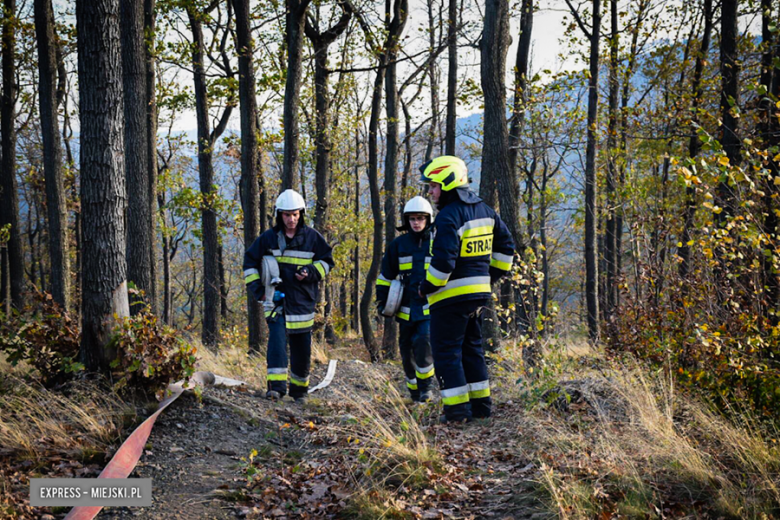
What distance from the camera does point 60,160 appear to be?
14219 millimetres

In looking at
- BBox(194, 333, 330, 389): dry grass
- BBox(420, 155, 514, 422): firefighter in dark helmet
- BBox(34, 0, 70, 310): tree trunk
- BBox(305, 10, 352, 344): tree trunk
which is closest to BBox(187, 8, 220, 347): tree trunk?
BBox(305, 10, 352, 344): tree trunk

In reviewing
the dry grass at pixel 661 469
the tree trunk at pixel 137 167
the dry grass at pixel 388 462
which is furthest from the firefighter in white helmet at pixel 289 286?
the dry grass at pixel 661 469

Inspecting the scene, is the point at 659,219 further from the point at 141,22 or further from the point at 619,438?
the point at 141,22

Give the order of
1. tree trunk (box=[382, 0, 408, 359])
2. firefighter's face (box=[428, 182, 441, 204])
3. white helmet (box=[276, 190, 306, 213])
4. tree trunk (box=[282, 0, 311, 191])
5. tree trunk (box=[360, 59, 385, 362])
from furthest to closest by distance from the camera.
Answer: tree trunk (box=[360, 59, 385, 362]), tree trunk (box=[382, 0, 408, 359]), tree trunk (box=[282, 0, 311, 191]), white helmet (box=[276, 190, 306, 213]), firefighter's face (box=[428, 182, 441, 204])

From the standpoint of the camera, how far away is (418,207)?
25.2 feet

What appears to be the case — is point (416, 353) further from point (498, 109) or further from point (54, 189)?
point (54, 189)

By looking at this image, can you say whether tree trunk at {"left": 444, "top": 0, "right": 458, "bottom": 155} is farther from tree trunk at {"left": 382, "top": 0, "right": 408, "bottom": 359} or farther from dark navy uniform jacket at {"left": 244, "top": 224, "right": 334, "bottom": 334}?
dark navy uniform jacket at {"left": 244, "top": 224, "right": 334, "bottom": 334}

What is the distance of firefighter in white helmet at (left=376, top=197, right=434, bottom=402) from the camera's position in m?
7.48

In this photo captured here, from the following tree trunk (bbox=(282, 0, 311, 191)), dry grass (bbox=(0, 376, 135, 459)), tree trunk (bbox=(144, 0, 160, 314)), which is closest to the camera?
dry grass (bbox=(0, 376, 135, 459))

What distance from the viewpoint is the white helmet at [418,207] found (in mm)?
7652

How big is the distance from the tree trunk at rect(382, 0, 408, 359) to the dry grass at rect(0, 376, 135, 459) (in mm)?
8744

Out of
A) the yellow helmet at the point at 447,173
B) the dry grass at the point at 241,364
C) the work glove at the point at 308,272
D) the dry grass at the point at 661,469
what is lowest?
the dry grass at the point at 241,364

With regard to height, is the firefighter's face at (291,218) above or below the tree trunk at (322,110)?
below

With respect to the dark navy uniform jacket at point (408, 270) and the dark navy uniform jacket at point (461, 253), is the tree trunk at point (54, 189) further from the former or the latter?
the dark navy uniform jacket at point (461, 253)
